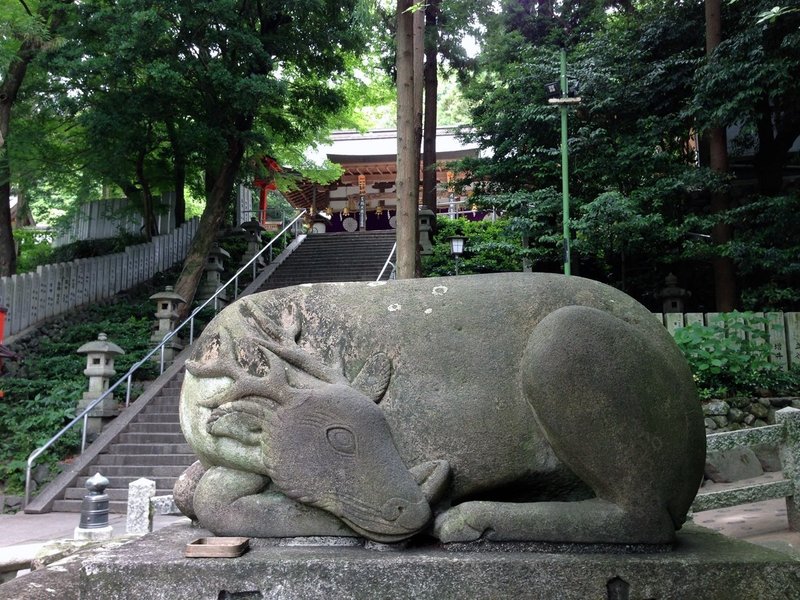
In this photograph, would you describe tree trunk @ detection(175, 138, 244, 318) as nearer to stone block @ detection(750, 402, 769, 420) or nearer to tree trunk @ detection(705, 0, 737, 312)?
tree trunk @ detection(705, 0, 737, 312)

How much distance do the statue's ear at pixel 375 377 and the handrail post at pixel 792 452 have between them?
4274 millimetres

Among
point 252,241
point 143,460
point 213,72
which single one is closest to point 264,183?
point 252,241

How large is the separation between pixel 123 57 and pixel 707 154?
41.7 feet

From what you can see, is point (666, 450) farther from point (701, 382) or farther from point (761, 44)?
point (761, 44)

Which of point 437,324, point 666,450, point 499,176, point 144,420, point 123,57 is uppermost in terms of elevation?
point 123,57

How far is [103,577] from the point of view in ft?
8.70

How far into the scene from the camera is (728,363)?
9289 millimetres

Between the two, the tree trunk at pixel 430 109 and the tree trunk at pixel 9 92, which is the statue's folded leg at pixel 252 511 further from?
the tree trunk at pixel 430 109

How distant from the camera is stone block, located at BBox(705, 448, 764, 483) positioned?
839cm

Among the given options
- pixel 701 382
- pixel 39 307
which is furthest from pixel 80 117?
pixel 701 382

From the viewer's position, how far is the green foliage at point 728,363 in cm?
917

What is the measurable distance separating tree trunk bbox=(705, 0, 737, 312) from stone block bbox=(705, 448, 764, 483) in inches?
155

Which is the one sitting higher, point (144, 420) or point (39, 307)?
point (39, 307)

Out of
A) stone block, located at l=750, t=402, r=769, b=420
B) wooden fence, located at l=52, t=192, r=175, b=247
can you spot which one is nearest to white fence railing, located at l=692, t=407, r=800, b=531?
stone block, located at l=750, t=402, r=769, b=420
